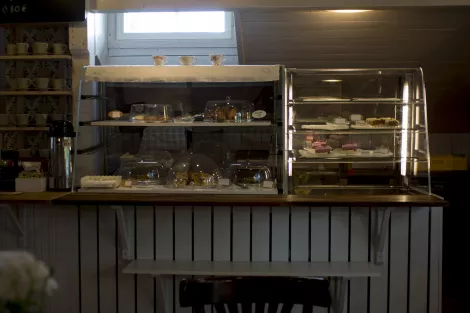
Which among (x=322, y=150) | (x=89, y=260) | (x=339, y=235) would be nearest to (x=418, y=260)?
(x=339, y=235)

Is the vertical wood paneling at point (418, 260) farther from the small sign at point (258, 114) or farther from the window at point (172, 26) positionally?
the window at point (172, 26)

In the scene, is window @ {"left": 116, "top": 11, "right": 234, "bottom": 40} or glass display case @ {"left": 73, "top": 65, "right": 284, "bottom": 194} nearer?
glass display case @ {"left": 73, "top": 65, "right": 284, "bottom": 194}

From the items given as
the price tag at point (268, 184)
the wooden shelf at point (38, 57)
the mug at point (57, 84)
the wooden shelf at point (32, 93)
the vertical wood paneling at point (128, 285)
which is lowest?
the vertical wood paneling at point (128, 285)

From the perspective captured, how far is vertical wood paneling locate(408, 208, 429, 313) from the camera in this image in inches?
125

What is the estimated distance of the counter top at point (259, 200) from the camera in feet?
9.74

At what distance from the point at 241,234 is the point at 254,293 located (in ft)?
4.14

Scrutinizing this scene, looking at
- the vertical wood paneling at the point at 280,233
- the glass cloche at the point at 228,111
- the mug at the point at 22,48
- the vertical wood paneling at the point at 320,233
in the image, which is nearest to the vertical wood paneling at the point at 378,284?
the vertical wood paneling at the point at 320,233

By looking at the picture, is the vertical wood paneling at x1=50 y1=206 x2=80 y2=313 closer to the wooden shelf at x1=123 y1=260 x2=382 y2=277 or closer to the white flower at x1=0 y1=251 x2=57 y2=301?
the wooden shelf at x1=123 y1=260 x2=382 y2=277

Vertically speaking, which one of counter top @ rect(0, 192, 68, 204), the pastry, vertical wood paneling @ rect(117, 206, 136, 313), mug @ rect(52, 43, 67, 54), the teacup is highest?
mug @ rect(52, 43, 67, 54)

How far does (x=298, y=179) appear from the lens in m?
4.07

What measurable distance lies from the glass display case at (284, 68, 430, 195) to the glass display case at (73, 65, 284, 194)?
0.65 feet

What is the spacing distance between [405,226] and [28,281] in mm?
2512

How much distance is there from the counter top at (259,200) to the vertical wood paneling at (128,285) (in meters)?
0.15

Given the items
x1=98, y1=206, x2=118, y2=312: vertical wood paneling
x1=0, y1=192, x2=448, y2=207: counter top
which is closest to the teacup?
x1=0, y1=192, x2=448, y2=207: counter top
